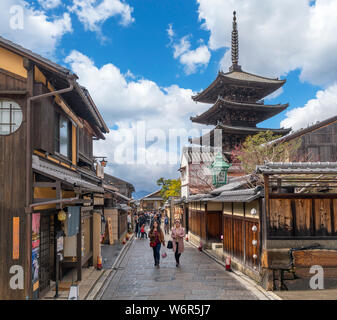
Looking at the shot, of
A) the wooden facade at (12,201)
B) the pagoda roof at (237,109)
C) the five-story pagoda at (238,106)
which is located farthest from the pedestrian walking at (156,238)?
the pagoda roof at (237,109)

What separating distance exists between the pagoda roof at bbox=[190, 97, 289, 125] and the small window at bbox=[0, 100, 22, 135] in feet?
92.0

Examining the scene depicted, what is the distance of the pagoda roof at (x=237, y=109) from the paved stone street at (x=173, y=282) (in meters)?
23.2

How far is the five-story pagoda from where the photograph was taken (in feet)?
120

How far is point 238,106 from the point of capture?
36531mm

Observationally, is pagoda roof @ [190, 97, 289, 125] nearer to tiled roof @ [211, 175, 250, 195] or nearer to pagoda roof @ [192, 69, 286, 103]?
pagoda roof @ [192, 69, 286, 103]

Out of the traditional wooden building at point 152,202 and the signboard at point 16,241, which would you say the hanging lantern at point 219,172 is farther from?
the traditional wooden building at point 152,202

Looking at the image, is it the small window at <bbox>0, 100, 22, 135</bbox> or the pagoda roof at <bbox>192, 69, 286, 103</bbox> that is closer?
the small window at <bbox>0, 100, 22, 135</bbox>

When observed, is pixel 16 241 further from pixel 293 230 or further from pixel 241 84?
pixel 241 84

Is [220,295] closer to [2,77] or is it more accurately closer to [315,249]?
[315,249]

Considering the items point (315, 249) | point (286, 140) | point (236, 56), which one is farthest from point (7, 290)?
point (236, 56)

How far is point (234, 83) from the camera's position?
37094 mm

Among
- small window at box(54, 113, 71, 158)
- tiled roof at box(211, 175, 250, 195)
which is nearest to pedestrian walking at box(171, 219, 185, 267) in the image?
tiled roof at box(211, 175, 250, 195)

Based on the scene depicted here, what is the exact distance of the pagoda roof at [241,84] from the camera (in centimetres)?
3659
